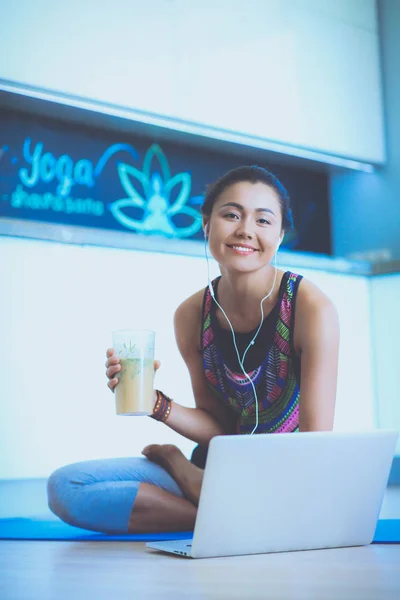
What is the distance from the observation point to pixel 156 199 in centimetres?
378

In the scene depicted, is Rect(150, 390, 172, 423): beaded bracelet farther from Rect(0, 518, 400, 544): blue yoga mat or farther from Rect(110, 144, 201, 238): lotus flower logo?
Rect(110, 144, 201, 238): lotus flower logo

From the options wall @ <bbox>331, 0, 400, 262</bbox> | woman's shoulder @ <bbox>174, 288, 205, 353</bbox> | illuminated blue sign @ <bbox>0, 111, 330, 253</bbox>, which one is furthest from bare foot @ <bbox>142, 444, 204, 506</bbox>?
wall @ <bbox>331, 0, 400, 262</bbox>

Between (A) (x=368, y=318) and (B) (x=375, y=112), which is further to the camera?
(B) (x=375, y=112)

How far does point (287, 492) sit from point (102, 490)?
53 centimetres

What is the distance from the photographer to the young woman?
1.65 meters

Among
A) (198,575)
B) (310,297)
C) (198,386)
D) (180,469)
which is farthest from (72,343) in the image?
(198,575)

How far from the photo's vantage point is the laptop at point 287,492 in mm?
1245

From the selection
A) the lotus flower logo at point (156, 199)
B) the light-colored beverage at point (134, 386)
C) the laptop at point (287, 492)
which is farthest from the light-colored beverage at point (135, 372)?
the lotus flower logo at point (156, 199)

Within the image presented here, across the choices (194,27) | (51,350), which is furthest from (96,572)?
(194,27)

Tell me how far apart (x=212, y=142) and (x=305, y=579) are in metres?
2.98

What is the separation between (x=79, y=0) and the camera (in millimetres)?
3264

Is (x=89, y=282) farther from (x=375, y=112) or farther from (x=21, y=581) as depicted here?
(x=375, y=112)

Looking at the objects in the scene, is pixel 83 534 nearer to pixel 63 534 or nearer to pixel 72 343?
pixel 63 534

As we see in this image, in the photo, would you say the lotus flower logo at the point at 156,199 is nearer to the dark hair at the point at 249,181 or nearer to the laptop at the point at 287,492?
the dark hair at the point at 249,181
